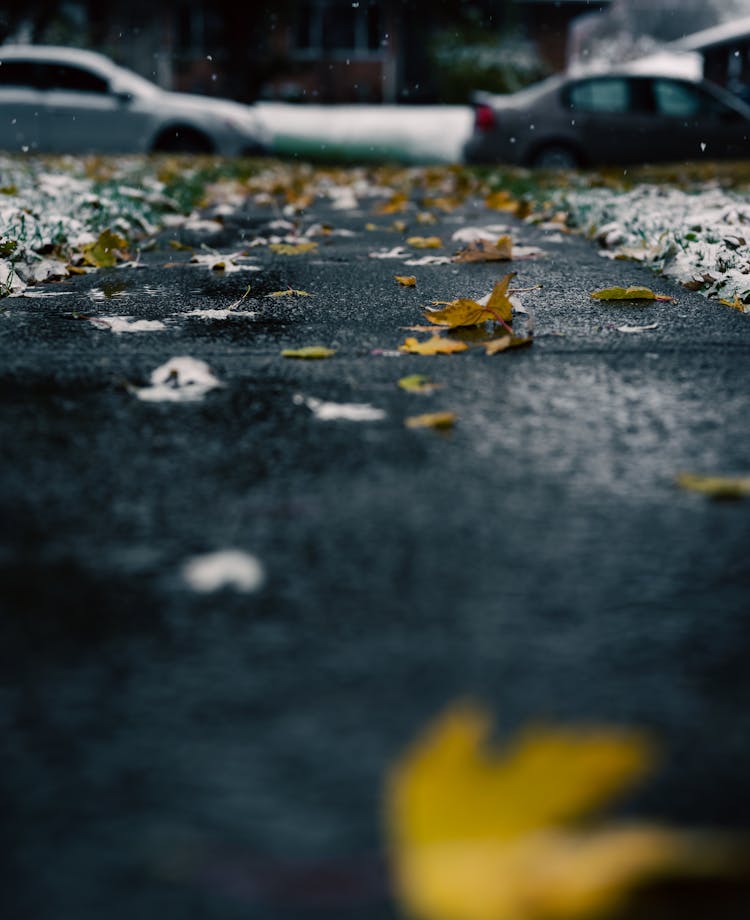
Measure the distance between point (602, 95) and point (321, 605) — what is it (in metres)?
13.5

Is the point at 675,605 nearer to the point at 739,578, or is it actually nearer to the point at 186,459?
the point at 739,578

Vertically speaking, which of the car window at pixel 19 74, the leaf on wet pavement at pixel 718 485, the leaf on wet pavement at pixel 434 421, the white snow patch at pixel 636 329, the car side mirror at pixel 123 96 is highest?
the car window at pixel 19 74

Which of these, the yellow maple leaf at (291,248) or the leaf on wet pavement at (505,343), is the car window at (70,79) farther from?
the leaf on wet pavement at (505,343)

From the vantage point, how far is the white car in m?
14.8

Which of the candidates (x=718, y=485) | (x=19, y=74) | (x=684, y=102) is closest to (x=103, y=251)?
(x=718, y=485)

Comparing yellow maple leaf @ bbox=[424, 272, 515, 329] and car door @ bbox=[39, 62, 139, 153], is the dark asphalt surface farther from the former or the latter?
car door @ bbox=[39, 62, 139, 153]

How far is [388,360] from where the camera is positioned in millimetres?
2973

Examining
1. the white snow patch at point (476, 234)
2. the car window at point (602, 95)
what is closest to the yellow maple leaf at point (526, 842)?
the white snow patch at point (476, 234)

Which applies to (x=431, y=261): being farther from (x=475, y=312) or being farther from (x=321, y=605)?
(x=321, y=605)

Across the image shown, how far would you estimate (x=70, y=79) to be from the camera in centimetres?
1498

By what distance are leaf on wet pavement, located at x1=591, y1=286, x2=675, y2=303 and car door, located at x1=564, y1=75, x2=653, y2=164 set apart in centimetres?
1048

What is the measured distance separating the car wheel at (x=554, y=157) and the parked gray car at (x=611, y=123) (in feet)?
0.04

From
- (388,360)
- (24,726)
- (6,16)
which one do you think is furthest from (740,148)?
(6,16)

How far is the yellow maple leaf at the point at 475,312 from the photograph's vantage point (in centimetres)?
334
